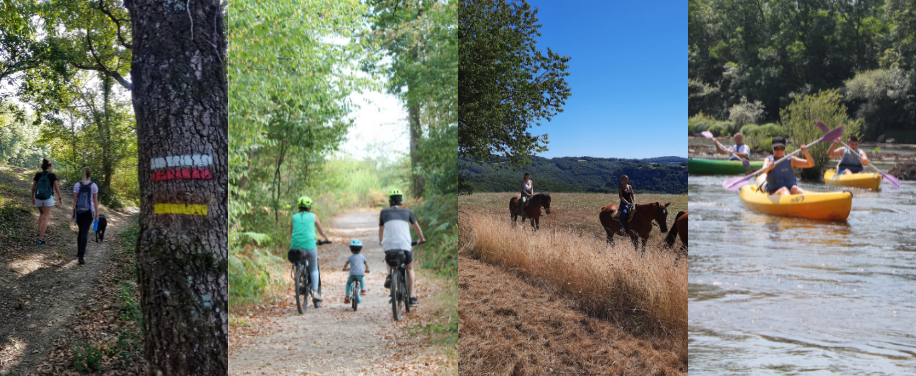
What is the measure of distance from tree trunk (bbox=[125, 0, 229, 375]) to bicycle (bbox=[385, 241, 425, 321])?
4.58 ft

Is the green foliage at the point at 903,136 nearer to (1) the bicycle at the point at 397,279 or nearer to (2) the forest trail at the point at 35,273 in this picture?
(1) the bicycle at the point at 397,279

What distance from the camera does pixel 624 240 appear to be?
4.82 meters

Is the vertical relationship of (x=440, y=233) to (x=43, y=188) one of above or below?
below

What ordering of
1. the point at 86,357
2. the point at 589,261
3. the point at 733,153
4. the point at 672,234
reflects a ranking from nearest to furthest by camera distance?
the point at 86,357
the point at 672,234
the point at 589,261
the point at 733,153

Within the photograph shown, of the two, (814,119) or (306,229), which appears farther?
(814,119)

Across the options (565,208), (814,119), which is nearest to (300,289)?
(565,208)

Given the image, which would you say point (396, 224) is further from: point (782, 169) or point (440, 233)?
point (782, 169)

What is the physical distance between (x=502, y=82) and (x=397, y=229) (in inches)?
66.8

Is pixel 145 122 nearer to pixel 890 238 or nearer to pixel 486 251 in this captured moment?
pixel 486 251

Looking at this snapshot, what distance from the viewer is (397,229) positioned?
455 centimetres

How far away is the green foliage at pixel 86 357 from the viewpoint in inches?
146

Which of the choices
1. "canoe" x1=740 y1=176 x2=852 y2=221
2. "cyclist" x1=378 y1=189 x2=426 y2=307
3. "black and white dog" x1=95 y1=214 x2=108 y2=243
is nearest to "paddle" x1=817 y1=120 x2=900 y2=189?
"canoe" x1=740 y1=176 x2=852 y2=221

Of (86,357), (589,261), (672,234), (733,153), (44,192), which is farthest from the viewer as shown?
(733,153)

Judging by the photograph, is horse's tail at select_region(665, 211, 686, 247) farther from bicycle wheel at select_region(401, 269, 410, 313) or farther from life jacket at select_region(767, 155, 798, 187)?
bicycle wheel at select_region(401, 269, 410, 313)
